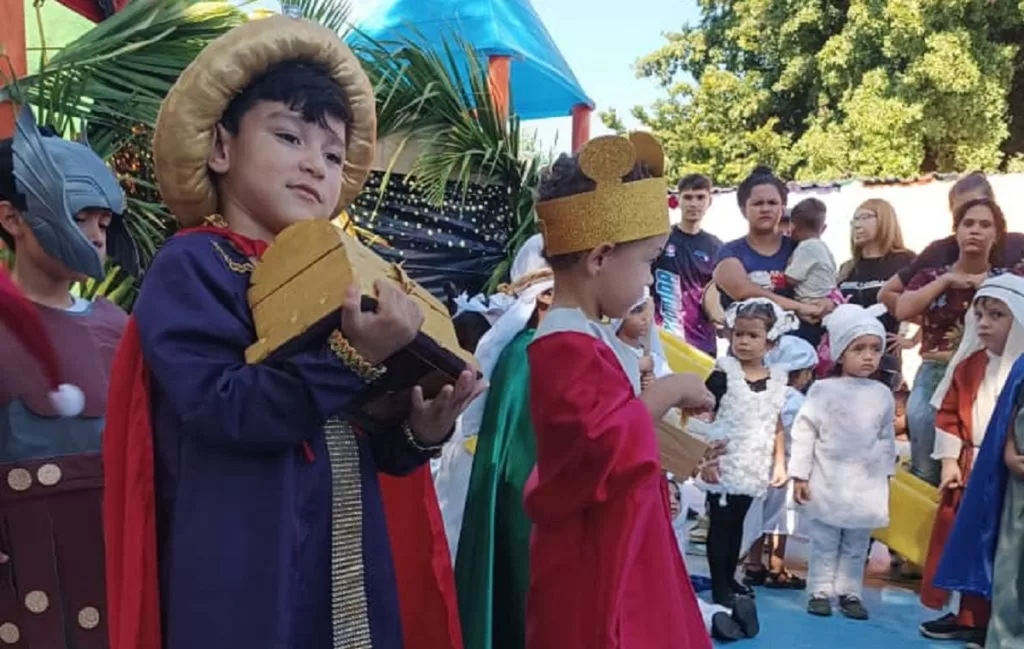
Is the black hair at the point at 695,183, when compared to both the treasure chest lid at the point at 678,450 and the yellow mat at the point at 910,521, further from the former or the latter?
the treasure chest lid at the point at 678,450

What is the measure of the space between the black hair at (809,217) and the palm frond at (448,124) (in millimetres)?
1533

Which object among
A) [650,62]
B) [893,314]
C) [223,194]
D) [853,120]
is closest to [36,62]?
[223,194]

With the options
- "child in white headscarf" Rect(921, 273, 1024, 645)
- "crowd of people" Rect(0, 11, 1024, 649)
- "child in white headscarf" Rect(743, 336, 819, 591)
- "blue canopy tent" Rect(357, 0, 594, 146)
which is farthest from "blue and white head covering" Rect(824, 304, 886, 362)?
"blue canopy tent" Rect(357, 0, 594, 146)

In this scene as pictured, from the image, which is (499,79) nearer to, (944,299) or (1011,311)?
(944,299)

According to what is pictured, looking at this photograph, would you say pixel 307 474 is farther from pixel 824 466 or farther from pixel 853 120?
pixel 853 120

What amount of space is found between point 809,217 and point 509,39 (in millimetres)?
2501

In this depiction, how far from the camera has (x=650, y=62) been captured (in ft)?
66.1

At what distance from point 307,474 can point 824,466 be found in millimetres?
3519

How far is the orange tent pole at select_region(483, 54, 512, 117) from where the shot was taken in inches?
221

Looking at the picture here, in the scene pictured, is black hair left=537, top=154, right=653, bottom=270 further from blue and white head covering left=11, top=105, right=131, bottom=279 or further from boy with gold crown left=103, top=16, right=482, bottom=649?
blue and white head covering left=11, top=105, right=131, bottom=279

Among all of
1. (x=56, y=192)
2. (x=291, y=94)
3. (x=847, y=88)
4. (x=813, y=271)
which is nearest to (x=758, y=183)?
(x=813, y=271)

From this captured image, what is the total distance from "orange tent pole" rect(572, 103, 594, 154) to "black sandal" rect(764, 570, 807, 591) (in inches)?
170

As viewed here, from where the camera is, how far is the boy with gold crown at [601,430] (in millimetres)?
2080

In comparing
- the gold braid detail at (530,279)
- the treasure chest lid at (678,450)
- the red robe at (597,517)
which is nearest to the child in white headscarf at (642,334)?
the gold braid detail at (530,279)
